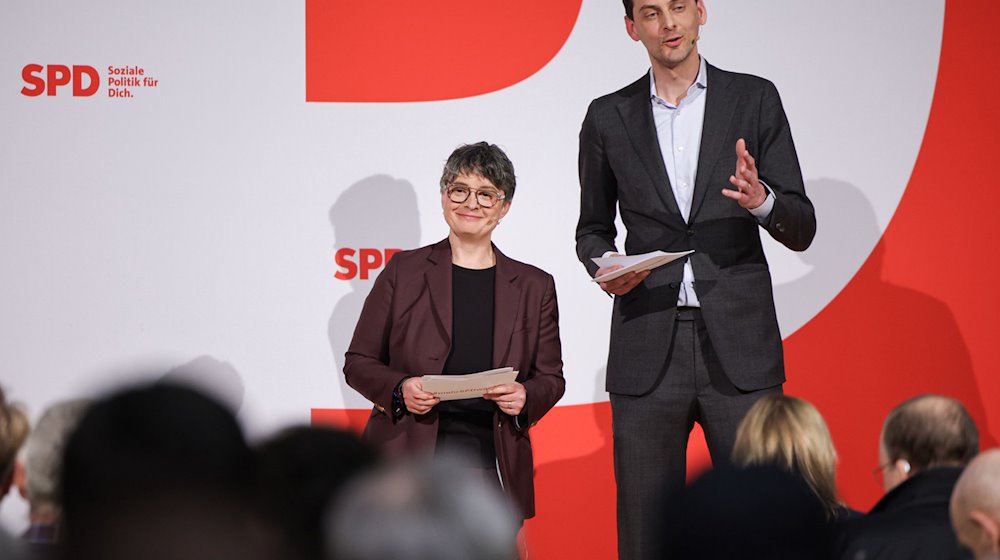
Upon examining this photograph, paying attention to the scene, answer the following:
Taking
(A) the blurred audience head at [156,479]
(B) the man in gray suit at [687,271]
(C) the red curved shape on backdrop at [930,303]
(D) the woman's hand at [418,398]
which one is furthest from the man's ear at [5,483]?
(C) the red curved shape on backdrop at [930,303]

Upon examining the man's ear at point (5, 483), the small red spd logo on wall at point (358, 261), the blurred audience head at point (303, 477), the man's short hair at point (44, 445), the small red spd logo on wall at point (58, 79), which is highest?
the small red spd logo on wall at point (58, 79)

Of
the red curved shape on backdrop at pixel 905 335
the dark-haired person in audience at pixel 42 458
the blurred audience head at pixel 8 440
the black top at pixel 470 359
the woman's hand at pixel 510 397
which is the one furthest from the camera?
the red curved shape on backdrop at pixel 905 335

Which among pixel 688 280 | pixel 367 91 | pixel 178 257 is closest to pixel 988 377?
pixel 688 280

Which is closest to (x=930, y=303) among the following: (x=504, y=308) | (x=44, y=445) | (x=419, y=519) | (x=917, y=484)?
(x=504, y=308)

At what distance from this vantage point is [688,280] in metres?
3.48

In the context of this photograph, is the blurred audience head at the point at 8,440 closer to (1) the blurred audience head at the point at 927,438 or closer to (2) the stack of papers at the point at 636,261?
(2) the stack of papers at the point at 636,261

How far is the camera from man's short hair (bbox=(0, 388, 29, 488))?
200 centimetres

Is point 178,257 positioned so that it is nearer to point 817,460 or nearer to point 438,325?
point 438,325

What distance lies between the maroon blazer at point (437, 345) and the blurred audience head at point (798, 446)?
1020 mm

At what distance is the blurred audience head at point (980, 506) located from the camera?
2.04 metres

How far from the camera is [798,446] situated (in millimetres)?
2730

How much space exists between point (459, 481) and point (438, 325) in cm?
288

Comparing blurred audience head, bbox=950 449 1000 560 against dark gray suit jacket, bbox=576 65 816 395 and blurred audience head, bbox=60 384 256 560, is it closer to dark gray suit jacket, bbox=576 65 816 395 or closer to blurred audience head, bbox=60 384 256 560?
dark gray suit jacket, bbox=576 65 816 395

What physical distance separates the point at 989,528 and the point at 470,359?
78.7 inches
